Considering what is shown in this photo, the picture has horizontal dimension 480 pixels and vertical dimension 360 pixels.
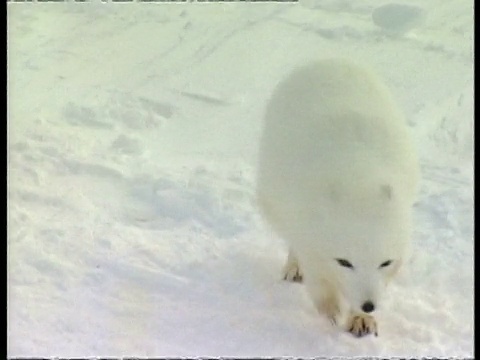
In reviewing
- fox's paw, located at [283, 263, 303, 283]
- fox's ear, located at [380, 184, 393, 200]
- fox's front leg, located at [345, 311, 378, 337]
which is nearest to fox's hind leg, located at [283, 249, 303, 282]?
fox's paw, located at [283, 263, 303, 283]

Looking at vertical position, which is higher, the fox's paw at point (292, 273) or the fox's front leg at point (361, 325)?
the fox's paw at point (292, 273)

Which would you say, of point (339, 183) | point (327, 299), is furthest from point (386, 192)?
point (327, 299)

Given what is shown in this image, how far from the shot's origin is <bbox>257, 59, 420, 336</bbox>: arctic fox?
0.97 meters

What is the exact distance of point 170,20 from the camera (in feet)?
3.92

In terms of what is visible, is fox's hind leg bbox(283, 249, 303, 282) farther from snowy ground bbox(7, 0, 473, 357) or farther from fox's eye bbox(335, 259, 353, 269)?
fox's eye bbox(335, 259, 353, 269)

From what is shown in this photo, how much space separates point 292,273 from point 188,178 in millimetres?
222

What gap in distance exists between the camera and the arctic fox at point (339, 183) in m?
0.97

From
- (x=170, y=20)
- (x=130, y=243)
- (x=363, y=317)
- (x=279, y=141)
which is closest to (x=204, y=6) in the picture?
(x=170, y=20)

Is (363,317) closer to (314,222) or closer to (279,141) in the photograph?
(314,222)

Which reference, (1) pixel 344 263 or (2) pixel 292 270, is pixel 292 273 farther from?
(1) pixel 344 263

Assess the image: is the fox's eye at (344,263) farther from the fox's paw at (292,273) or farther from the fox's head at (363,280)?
the fox's paw at (292,273)

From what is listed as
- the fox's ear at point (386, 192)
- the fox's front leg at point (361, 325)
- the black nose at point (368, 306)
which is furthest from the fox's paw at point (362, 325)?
the fox's ear at point (386, 192)

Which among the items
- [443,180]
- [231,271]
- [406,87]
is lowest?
[231,271]

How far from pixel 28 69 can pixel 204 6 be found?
0.99ft
